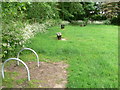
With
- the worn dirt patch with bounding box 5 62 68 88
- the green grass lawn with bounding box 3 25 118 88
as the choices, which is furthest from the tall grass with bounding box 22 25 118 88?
the worn dirt patch with bounding box 5 62 68 88

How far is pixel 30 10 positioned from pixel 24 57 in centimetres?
369

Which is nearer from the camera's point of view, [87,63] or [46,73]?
[46,73]

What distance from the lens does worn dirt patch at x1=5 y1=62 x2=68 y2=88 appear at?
2910 millimetres

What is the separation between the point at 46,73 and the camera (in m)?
3.40

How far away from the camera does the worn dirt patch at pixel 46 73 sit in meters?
2.91

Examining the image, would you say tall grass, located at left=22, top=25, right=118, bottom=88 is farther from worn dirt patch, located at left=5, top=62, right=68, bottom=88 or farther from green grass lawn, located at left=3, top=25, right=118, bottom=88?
worn dirt patch, located at left=5, top=62, right=68, bottom=88

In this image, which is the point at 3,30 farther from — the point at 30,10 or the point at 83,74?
the point at 30,10

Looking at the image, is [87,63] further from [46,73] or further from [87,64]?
[46,73]

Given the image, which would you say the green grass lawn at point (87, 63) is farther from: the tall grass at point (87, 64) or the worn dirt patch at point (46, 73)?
the worn dirt patch at point (46, 73)

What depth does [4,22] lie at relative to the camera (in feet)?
13.9

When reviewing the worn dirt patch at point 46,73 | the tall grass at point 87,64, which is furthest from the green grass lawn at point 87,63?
the worn dirt patch at point 46,73

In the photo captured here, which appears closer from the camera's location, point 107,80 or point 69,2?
point 107,80

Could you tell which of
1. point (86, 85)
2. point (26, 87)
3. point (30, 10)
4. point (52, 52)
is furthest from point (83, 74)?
point (30, 10)

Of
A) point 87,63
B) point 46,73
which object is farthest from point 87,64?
point 46,73
